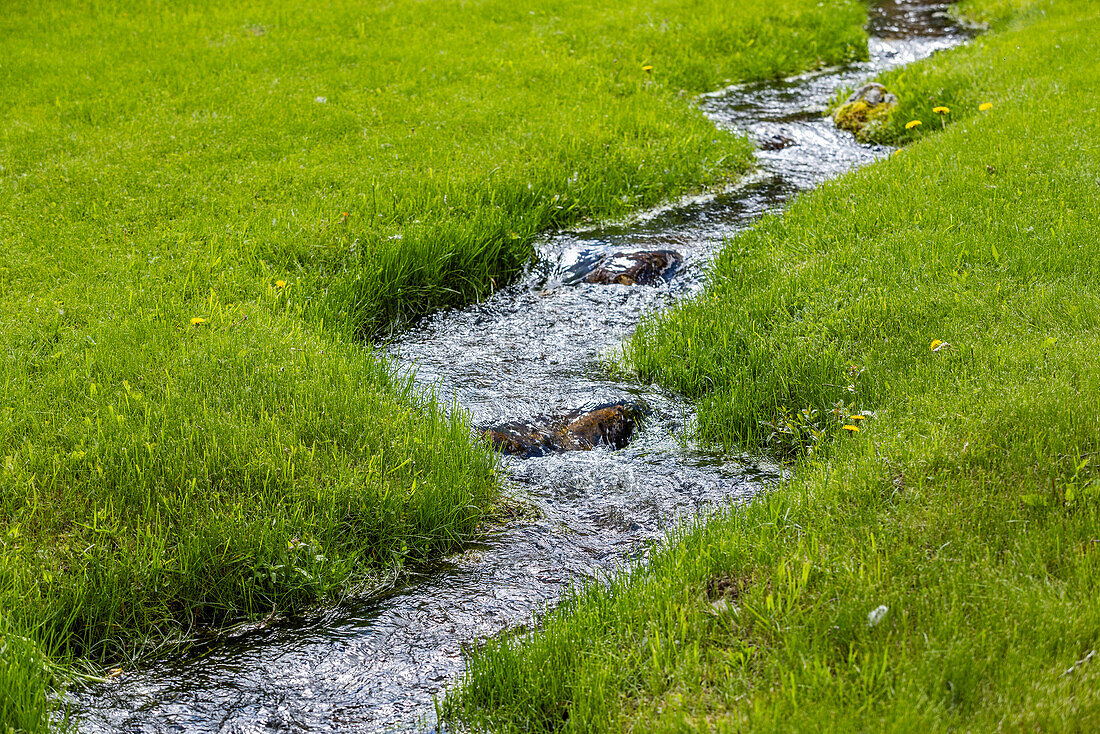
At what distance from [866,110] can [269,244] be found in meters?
9.32

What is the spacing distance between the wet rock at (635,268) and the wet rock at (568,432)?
2547 mm

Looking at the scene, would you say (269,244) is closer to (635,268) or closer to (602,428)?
(635,268)

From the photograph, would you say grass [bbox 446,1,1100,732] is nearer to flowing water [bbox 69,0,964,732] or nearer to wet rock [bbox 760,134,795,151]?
flowing water [bbox 69,0,964,732]

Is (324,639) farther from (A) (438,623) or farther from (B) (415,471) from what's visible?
(B) (415,471)

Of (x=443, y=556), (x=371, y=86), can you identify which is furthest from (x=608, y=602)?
(x=371, y=86)

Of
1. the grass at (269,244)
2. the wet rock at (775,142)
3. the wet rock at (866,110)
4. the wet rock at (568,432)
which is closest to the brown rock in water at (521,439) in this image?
the wet rock at (568,432)

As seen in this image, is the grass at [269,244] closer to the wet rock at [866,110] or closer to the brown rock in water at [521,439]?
the brown rock in water at [521,439]

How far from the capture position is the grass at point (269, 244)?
4.99 m

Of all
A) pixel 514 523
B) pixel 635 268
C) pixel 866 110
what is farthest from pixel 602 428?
pixel 866 110

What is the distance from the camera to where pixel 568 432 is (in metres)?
6.51

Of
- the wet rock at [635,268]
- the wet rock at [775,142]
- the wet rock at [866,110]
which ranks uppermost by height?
the wet rock at [866,110]

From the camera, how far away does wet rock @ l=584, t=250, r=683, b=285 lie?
352 inches

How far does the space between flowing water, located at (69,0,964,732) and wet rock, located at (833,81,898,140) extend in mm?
2832

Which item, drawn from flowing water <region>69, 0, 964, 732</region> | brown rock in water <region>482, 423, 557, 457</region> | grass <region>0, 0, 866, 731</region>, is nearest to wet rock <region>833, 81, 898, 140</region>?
grass <region>0, 0, 866, 731</region>
